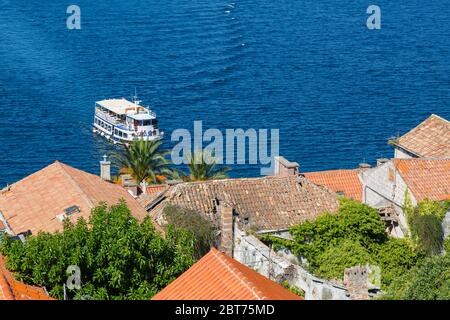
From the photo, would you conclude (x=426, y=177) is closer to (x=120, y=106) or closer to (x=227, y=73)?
(x=120, y=106)

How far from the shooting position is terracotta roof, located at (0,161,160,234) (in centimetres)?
4869

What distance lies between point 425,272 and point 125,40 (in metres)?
123

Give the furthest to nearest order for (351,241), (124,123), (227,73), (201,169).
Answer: (227,73), (124,123), (201,169), (351,241)

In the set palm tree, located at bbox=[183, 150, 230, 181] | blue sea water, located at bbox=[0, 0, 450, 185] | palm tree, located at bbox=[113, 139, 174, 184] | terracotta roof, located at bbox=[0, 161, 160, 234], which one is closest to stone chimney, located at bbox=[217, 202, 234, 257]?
terracotta roof, located at bbox=[0, 161, 160, 234]

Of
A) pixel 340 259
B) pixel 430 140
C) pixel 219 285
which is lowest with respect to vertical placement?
pixel 340 259

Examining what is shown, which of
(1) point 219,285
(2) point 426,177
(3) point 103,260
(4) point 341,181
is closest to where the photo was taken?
(1) point 219,285

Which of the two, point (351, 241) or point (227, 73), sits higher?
point (227, 73)

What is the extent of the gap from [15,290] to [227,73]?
340 feet

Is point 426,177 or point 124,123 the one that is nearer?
point 426,177

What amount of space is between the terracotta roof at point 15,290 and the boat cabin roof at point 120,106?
8409 cm

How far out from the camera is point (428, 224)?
172 feet

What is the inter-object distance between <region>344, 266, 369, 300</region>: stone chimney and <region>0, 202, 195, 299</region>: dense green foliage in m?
8.24

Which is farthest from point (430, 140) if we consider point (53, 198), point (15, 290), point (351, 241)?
point (15, 290)
